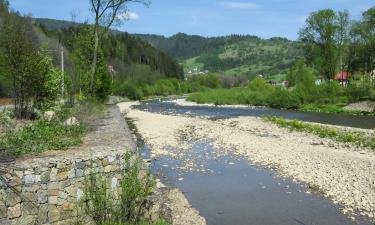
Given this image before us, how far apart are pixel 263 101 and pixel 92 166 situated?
70593mm

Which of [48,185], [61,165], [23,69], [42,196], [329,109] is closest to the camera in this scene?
[42,196]

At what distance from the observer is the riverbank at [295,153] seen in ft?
56.1

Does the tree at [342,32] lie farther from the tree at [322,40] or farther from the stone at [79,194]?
the stone at [79,194]

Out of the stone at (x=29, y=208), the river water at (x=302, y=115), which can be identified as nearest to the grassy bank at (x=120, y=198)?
the stone at (x=29, y=208)

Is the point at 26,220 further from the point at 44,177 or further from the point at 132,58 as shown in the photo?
the point at 132,58

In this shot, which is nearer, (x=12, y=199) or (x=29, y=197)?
(x=12, y=199)

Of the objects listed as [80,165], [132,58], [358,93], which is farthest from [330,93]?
[132,58]

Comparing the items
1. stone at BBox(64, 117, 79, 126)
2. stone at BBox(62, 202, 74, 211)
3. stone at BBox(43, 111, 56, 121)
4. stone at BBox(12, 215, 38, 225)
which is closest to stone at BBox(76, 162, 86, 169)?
stone at BBox(62, 202, 74, 211)

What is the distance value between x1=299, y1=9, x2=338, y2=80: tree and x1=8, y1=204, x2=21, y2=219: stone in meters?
72.1

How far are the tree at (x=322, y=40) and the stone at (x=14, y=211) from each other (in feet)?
236

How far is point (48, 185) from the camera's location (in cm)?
1081

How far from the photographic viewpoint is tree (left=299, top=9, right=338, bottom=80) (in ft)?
246

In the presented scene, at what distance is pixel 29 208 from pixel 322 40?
240 ft

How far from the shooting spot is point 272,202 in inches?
632
